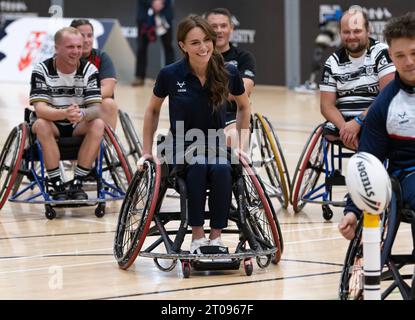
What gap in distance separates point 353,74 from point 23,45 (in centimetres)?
1195

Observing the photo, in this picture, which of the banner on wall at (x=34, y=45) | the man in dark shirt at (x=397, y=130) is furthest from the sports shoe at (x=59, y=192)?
the banner on wall at (x=34, y=45)

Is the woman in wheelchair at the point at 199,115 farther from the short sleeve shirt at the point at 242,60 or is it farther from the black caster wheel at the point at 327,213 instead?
the short sleeve shirt at the point at 242,60

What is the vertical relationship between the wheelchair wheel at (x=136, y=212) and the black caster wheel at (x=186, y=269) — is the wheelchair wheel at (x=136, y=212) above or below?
above

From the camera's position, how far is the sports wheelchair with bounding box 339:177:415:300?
4402 millimetres

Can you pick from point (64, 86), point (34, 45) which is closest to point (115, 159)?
point (64, 86)

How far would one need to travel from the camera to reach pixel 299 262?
624 cm

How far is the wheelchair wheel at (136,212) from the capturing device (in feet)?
18.9

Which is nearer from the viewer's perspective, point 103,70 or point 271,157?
Answer: point 271,157

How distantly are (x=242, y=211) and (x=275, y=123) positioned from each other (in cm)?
753

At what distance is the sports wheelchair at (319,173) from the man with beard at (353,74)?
0.62 ft

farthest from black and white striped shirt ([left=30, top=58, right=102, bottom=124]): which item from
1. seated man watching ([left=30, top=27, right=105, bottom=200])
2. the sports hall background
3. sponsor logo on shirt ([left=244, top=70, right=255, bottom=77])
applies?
the sports hall background

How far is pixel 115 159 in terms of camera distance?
27.7ft

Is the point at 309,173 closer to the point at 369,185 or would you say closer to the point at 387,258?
the point at 387,258
